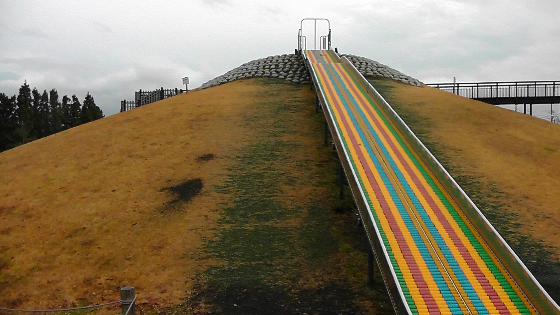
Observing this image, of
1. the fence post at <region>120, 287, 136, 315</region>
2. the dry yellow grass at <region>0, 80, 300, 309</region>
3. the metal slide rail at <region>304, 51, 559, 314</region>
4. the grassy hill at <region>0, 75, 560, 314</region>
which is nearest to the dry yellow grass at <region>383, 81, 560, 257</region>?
the grassy hill at <region>0, 75, 560, 314</region>

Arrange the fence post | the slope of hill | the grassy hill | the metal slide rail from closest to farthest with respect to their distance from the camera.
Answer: the fence post, the metal slide rail, the slope of hill, the grassy hill

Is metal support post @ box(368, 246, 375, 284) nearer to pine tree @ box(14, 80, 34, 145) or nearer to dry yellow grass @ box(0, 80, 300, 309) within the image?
dry yellow grass @ box(0, 80, 300, 309)

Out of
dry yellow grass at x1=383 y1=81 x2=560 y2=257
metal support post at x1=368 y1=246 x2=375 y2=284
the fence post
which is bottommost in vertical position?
metal support post at x1=368 y1=246 x2=375 y2=284

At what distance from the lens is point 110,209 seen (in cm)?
2019

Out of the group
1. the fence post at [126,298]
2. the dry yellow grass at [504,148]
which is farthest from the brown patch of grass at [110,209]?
the dry yellow grass at [504,148]

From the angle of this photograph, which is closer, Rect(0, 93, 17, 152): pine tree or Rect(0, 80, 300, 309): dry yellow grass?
Rect(0, 80, 300, 309): dry yellow grass

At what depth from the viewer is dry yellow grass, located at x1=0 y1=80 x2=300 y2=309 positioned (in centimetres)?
1555

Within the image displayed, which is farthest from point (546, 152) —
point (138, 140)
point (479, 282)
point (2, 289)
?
point (2, 289)

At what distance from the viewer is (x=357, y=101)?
30.3 metres

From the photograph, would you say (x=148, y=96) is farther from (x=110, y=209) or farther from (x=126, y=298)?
(x=126, y=298)

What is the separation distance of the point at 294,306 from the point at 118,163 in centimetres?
1458

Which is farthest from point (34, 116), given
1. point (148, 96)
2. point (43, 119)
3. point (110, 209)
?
point (110, 209)

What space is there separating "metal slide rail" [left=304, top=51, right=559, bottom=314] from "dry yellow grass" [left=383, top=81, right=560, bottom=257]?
11.0 feet

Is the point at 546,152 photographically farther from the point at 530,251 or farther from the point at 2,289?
the point at 2,289
